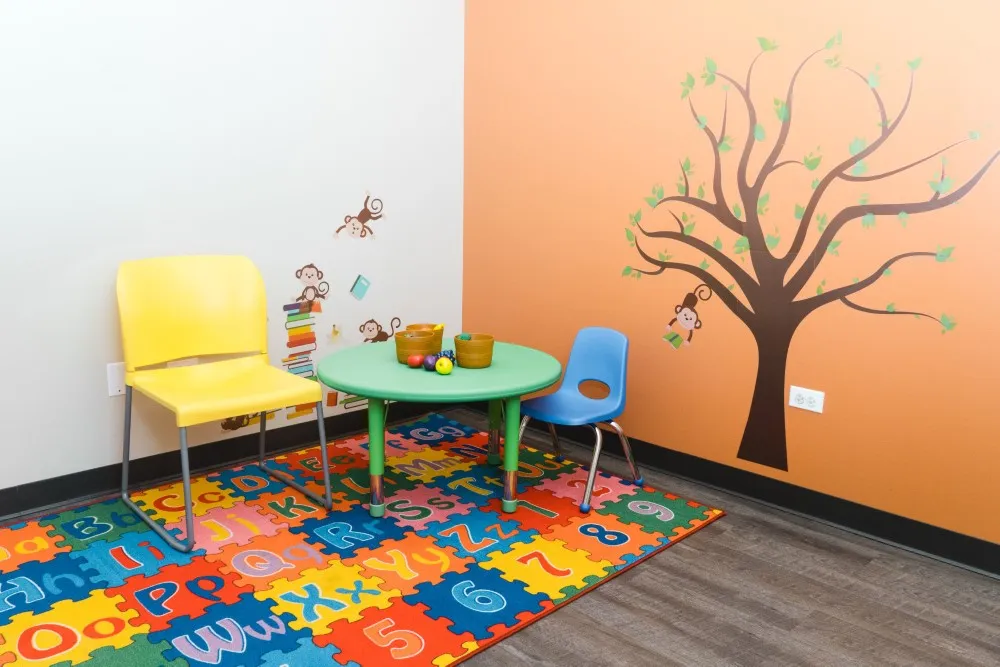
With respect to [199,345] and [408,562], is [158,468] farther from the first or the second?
[408,562]

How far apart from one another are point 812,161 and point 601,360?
3.61 ft

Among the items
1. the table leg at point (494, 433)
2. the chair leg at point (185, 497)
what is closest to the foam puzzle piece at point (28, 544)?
the chair leg at point (185, 497)

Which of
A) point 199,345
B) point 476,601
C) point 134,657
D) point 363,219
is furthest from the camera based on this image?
point 363,219

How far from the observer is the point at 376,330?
3725 millimetres

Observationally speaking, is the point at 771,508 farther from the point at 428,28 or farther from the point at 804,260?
the point at 428,28

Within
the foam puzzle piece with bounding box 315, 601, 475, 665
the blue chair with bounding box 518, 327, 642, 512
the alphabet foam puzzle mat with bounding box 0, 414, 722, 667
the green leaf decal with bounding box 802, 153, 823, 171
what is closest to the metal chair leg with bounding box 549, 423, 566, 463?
the blue chair with bounding box 518, 327, 642, 512

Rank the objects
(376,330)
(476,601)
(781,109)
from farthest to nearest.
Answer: (376,330), (781,109), (476,601)

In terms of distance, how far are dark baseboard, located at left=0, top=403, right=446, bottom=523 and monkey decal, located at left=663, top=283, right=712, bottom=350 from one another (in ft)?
5.12

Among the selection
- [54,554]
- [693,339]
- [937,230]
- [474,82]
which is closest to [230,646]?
[54,554]

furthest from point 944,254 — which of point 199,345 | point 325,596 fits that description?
point 199,345

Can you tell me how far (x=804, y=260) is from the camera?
2.75 m

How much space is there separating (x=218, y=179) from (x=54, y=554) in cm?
150

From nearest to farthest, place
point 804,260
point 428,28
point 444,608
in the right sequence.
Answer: point 444,608 < point 804,260 < point 428,28

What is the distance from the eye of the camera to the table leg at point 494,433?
3.21 metres
